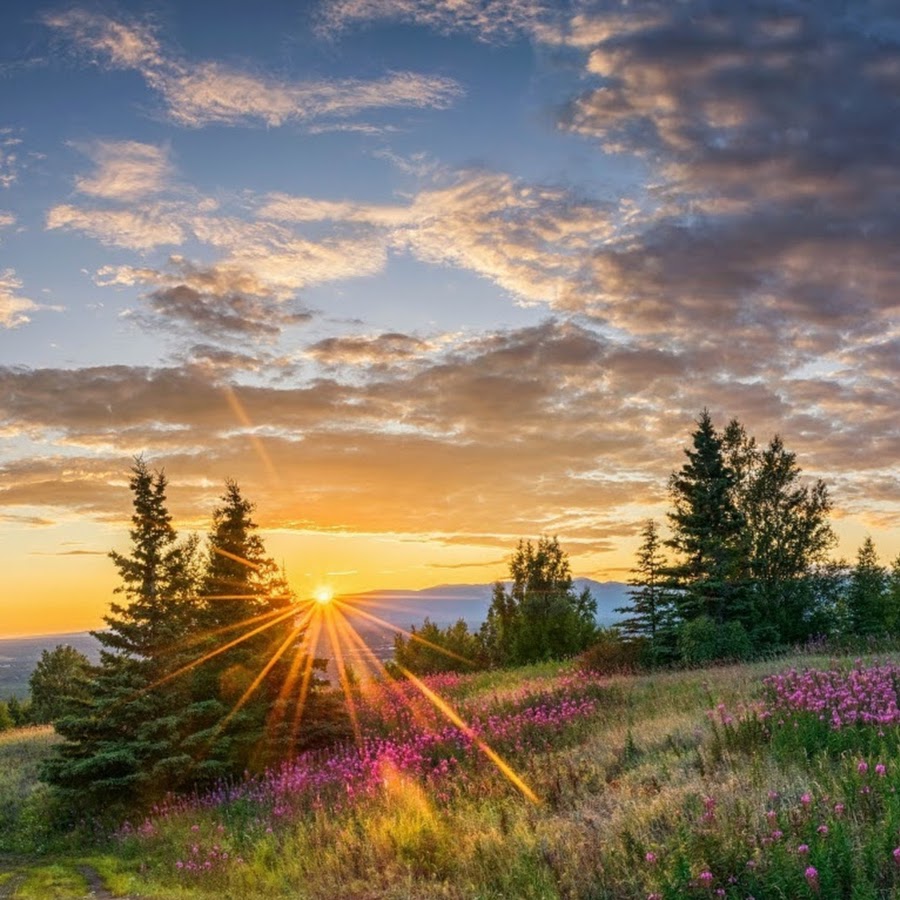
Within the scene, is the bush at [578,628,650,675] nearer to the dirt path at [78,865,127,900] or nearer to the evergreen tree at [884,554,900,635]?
the dirt path at [78,865,127,900]

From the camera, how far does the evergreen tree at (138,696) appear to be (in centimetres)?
1706

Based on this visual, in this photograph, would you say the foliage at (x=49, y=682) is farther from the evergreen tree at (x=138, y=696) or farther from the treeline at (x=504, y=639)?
the evergreen tree at (x=138, y=696)

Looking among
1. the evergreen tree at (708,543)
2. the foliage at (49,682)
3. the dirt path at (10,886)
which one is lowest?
the foliage at (49,682)

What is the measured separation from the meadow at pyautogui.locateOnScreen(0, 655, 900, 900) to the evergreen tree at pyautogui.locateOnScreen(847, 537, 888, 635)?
33.8m

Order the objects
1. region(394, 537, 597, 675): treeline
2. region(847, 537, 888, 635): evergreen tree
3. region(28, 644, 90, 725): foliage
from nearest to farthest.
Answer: region(394, 537, 597, 675): treeline
region(847, 537, 888, 635): evergreen tree
region(28, 644, 90, 725): foliage

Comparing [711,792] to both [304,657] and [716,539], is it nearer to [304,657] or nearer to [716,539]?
[304,657]

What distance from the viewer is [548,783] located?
10867mm

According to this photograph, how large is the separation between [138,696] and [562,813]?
11.2 meters

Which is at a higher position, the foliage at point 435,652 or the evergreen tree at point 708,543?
the evergreen tree at point 708,543

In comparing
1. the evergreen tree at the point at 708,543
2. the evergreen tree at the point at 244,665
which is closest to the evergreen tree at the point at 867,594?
the evergreen tree at the point at 708,543

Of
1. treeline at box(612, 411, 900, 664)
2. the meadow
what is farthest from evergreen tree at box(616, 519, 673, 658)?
the meadow

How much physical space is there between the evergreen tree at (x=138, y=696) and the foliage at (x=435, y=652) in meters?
22.8

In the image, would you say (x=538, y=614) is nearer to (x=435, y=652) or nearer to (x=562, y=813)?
(x=435, y=652)

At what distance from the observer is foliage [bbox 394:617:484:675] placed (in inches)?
1626
